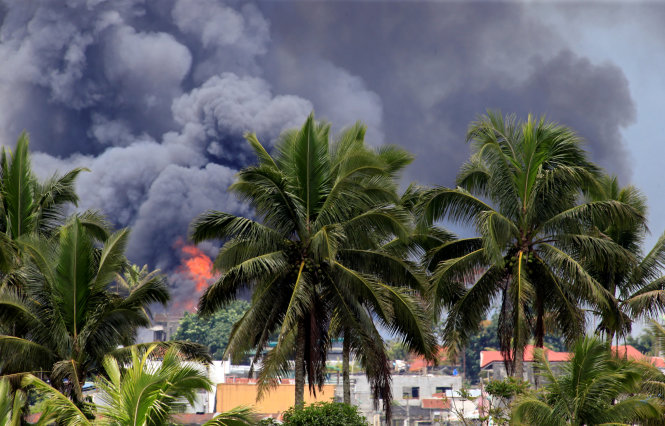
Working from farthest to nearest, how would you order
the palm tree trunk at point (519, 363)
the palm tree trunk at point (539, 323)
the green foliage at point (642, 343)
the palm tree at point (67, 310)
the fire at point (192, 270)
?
the fire at point (192, 270), the green foliage at point (642, 343), the palm tree trunk at point (539, 323), the palm tree trunk at point (519, 363), the palm tree at point (67, 310)

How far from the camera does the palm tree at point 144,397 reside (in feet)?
41.6

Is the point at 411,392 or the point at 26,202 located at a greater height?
the point at 26,202

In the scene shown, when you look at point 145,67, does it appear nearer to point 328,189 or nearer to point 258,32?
point 258,32

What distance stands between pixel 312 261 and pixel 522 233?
592 cm

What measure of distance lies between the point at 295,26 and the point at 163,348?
181 meters

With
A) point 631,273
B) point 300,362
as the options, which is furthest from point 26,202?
point 631,273

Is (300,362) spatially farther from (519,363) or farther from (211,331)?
(211,331)

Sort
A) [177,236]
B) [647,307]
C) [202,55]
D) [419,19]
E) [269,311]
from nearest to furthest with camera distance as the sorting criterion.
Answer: [269,311], [647,307], [177,236], [202,55], [419,19]

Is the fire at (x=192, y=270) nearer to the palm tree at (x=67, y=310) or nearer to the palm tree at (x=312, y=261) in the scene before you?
the palm tree at (x=312, y=261)

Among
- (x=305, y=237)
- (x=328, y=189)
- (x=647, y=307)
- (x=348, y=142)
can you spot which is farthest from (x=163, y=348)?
(x=647, y=307)

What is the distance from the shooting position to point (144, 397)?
1277cm

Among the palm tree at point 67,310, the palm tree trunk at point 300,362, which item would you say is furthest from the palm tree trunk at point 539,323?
the palm tree at point 67,310

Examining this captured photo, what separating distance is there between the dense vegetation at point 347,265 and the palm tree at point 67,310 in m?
0.04

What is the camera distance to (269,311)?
21.0 metres
